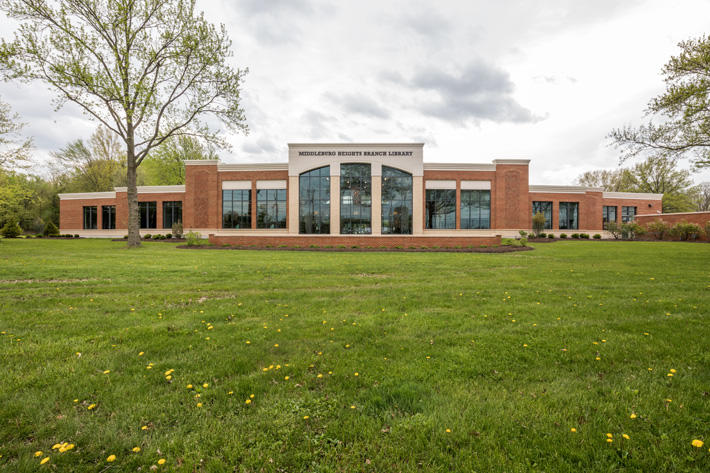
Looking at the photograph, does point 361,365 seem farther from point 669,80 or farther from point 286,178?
point 286,178

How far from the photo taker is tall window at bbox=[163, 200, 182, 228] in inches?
1412

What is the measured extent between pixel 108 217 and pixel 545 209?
56.3 metres

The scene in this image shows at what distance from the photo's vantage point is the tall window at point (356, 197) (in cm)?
3131

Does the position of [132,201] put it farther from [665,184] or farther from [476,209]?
[665,184]

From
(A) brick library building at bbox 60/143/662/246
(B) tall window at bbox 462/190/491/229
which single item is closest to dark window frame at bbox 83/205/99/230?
(A) brick library building at bbox 60/143/662/246

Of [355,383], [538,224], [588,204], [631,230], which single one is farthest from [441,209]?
[355,383]

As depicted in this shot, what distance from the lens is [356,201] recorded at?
103 ft

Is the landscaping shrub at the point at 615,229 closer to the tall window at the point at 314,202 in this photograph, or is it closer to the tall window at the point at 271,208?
the tall window at the point at 314,202

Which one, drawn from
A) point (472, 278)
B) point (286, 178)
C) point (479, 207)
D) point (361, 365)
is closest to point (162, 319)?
point (361, 365)

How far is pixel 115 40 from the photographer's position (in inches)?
797

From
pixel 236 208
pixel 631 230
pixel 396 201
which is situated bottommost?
pixel 631 230

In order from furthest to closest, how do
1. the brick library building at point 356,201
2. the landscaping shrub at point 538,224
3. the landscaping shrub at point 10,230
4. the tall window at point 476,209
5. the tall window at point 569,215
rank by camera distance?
the tall window at point 569,215
the tall window at point 476,209
the landscaping shrub at point 538,224
the brick library building at point 356,201
the landscaping shrub at point 10,230

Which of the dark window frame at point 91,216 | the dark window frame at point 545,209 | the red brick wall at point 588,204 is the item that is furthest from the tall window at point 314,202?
the dark window frame at point 91,216

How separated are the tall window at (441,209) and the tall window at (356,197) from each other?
24.9 feet
